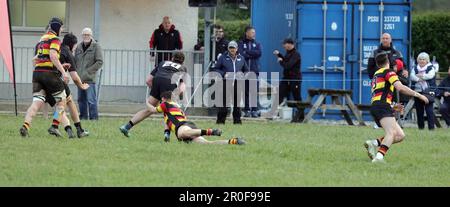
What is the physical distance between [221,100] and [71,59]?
4.85m

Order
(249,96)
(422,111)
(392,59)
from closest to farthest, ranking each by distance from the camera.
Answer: (392,59) → (422,111) → (249,96)

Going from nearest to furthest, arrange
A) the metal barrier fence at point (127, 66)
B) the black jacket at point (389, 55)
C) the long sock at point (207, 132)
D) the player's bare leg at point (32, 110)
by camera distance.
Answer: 1. the long sock at point (207, 132)
2. the player's bare leg at point (32, 110)
3. the black jacket at point (389, 55)
4. the metal barrier fence at point (127, 66)

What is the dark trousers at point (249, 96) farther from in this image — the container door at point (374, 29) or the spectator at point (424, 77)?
the spectator at point (424, 77)

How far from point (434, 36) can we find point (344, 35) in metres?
16.3

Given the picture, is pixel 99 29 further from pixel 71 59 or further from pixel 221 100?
pixel 71 59

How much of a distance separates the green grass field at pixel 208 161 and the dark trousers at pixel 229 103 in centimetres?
303

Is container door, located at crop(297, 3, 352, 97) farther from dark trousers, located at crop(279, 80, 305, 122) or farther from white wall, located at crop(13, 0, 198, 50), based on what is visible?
white wall, located at crop(13, 0, 198, 50)

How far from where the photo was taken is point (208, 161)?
48.5 ft

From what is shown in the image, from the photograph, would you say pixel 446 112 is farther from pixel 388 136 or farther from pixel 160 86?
pixel 388 136

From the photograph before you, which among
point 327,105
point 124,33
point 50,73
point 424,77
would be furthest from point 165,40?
point 50,73

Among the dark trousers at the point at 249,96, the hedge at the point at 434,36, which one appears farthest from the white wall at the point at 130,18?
the hedge at the point at 434,36

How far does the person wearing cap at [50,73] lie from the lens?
16844 mm
